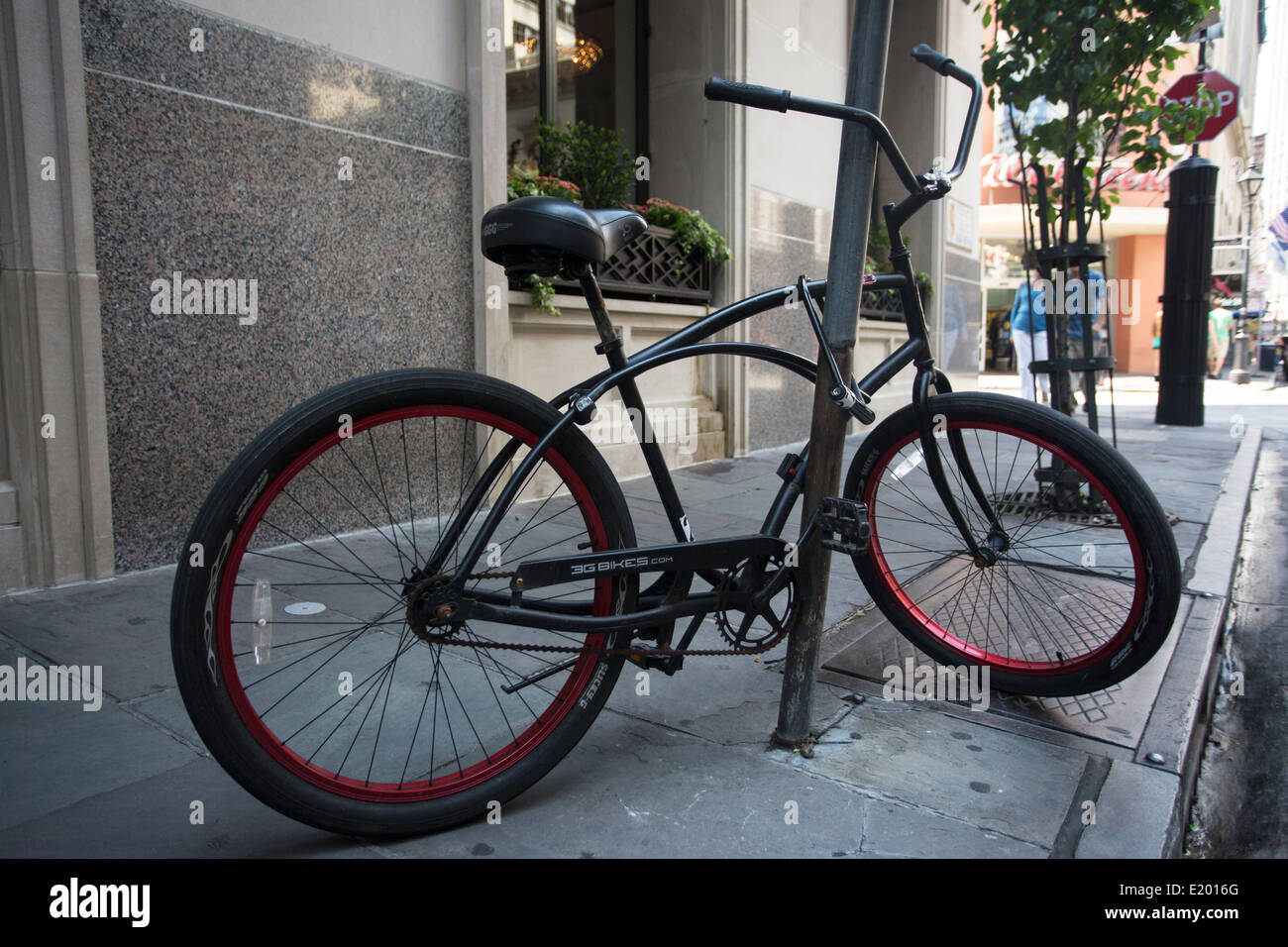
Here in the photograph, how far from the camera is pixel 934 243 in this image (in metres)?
11.5

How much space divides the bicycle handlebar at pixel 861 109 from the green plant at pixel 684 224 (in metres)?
4.40

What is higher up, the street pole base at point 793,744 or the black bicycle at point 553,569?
the black bicycle at point 553,569

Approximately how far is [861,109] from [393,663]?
1.87m

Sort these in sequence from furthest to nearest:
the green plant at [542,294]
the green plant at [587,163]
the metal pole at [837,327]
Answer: the green plant at [587,163]
the green plant at [542,294]
the metal pole at [837,327]

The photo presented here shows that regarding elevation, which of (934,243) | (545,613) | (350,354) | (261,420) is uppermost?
(934,243)

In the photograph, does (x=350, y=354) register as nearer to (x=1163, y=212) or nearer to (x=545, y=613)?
(x=545, y=613)

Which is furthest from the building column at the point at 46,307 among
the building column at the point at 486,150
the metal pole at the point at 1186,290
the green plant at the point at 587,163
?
the metal pole at the point at 1186,290

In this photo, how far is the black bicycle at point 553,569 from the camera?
1.83m

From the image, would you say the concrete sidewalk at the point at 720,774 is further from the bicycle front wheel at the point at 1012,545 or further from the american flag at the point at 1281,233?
the american flag at the point at 1281,233

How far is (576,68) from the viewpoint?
7.46 metres

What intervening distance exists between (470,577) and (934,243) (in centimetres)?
1077

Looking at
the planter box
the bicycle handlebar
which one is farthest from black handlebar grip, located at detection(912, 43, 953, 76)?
the planter box

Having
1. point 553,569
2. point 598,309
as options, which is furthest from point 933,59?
point 553,569
